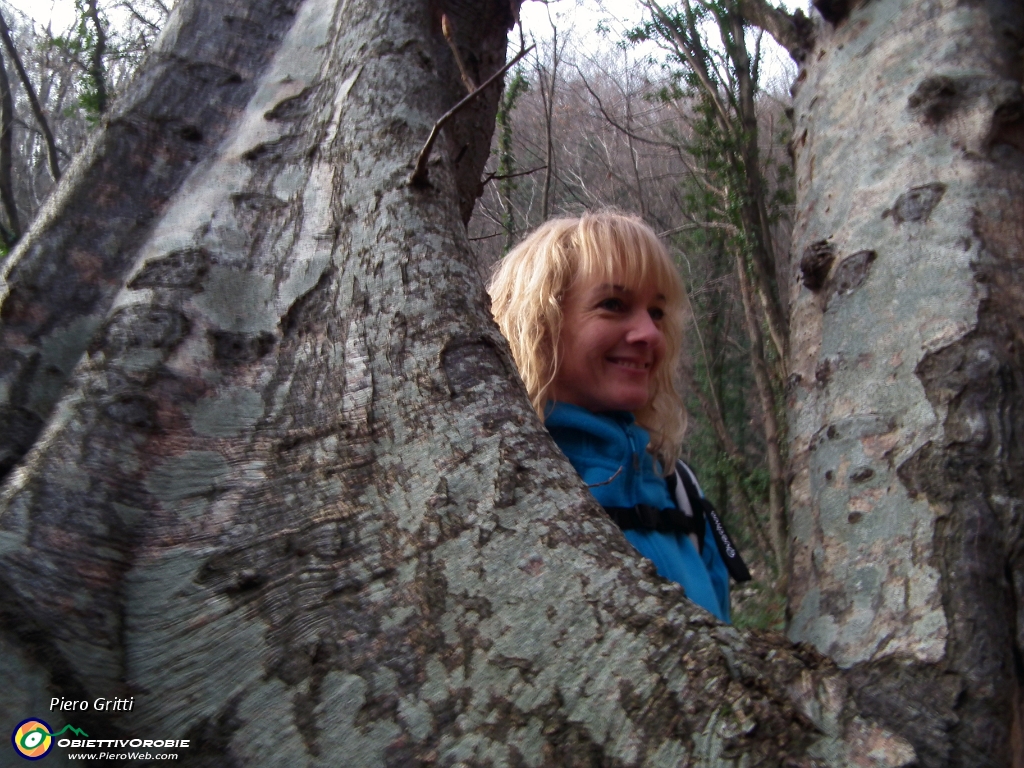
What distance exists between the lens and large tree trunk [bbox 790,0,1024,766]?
745 mm

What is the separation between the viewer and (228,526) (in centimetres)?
90

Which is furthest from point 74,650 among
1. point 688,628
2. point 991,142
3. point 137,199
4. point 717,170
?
point 717,170

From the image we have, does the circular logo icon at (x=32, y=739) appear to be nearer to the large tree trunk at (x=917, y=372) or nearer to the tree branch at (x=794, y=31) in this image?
the large tree trunk at (x=917, y=372)

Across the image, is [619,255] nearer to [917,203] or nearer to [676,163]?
[917,203]

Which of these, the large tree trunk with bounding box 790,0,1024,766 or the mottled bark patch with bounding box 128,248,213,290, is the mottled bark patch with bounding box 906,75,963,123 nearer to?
the large tree trunk with bounding box 790,0,1024,766

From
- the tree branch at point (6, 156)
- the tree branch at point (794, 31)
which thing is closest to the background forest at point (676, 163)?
the tree branch at point (6, 156)

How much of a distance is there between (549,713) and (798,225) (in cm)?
94

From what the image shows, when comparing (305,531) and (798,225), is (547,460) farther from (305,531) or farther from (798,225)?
(798,225)

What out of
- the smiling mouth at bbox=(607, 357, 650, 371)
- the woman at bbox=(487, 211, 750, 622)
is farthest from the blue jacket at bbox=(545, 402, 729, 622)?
the smiling mouth at bbox=(607, 357, 650, 371)

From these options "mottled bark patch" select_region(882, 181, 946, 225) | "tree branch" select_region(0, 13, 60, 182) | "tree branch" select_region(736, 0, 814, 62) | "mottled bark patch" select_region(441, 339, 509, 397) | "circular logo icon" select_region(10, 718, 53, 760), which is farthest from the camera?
"tree branch" select_region(0, 13, 60, 182)

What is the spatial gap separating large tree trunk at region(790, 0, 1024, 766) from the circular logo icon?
0.77 m

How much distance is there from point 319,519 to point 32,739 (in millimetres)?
331

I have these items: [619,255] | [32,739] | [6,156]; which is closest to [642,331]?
[619,255]

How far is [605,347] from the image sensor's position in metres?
1.69
